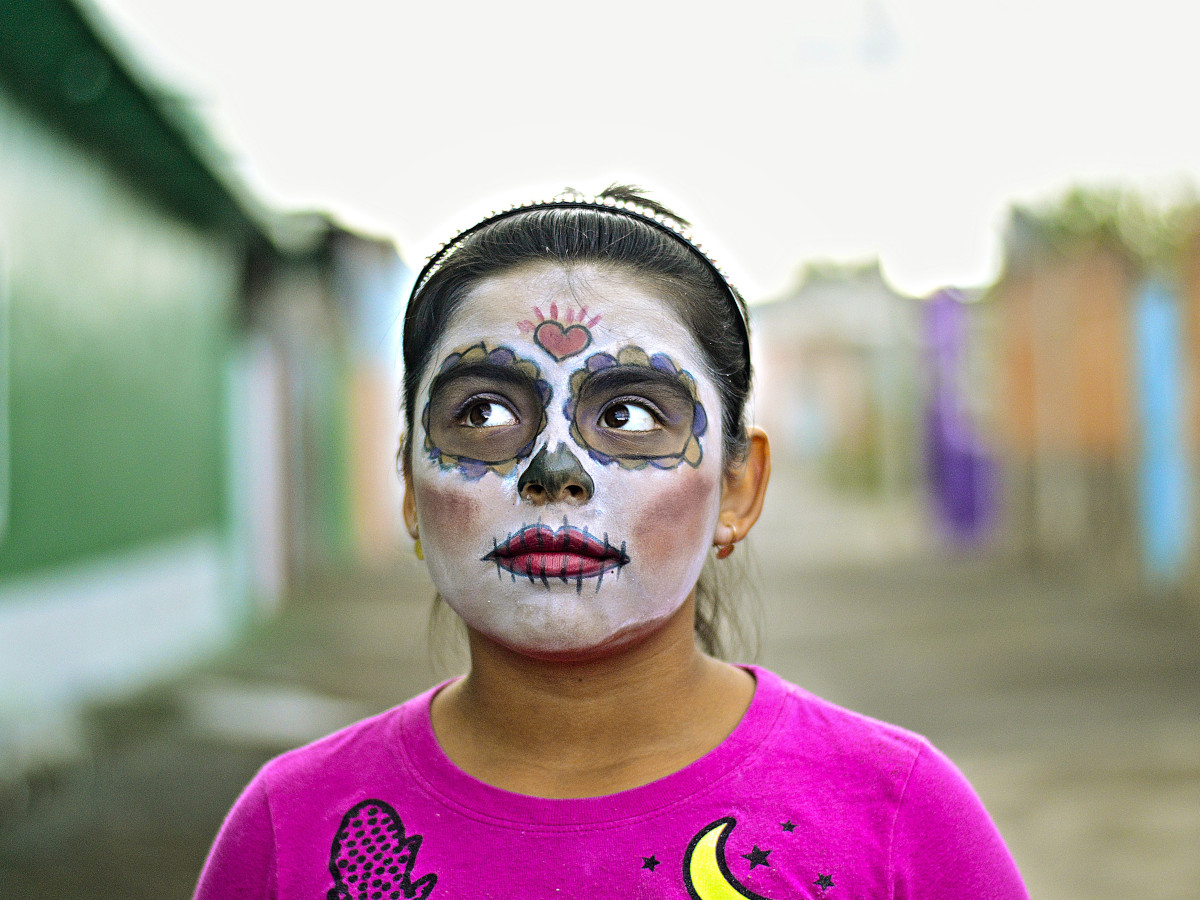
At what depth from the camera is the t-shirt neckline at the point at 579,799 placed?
4.81 ft

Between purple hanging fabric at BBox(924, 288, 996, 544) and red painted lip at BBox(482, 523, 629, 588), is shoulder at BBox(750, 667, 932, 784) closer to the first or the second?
red painted lip at BBox(482, 523, 629, 588)

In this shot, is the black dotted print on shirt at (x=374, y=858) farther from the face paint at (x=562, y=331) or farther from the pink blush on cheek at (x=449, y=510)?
the face paint at (x=562, y=331)

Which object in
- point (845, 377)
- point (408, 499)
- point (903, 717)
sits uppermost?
point (845, 377)

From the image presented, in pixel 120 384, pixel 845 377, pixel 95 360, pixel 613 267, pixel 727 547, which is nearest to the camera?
pixel 613 267

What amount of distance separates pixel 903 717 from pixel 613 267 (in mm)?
5102

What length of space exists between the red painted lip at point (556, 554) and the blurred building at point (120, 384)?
4.57 m

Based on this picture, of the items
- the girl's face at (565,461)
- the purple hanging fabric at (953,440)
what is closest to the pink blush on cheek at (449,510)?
the girl's face at (565,461)

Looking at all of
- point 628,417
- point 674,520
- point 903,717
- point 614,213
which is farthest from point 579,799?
point 903,717

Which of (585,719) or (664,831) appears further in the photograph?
(585,719)

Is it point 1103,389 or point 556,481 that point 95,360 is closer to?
point 556,481

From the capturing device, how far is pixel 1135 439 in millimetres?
10773

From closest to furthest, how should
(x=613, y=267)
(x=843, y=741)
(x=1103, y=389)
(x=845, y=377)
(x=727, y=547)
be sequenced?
(x=843, y=741), (x=613, y=267), (x=727, y=547), (x=1103, y=389), (x=845, y=377)

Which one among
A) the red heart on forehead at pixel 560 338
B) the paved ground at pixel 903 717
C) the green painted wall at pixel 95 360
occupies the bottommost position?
the paved ground at pixel 903 717

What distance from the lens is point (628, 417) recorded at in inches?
63.2
